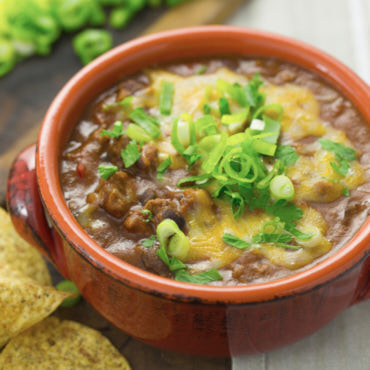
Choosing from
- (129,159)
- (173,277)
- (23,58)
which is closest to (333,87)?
(129,159)

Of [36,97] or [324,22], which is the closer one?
[36,97]

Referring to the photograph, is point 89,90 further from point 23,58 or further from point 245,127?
point 23,58

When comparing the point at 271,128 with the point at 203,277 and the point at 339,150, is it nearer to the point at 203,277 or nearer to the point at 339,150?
the point at 339,150

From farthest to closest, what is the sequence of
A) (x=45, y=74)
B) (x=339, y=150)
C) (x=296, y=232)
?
(x=45, y=74), (x=339, y=150), (x=296, y=232)

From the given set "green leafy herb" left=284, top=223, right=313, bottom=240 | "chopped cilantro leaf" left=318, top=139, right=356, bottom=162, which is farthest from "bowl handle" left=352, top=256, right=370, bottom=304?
"chopped cilantro leaf" left=318, top=139, right=356, bottom=162

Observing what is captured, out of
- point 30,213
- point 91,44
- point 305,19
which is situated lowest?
point 30,213

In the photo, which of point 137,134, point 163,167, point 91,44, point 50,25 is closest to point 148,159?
point 163,167

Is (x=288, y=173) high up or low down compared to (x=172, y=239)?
up
